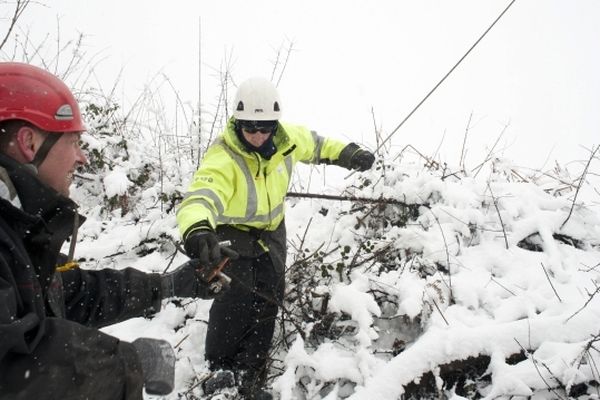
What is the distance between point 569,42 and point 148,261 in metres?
155

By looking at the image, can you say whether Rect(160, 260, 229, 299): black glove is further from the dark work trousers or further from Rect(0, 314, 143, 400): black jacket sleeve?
Rect(0, 314, 143, 400): black jacket sleeve

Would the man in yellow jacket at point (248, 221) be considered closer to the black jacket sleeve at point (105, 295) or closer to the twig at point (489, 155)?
the black jacket sleeve at point (105, 295)

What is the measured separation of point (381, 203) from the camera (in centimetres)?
400

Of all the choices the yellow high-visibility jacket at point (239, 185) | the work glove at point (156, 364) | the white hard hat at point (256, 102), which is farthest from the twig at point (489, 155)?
the work glove at point (156, 364)

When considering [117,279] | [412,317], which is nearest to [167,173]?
[117,279]

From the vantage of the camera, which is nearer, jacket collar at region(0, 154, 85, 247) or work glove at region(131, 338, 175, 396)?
jacket collar at region(0, 154, 85, 247)

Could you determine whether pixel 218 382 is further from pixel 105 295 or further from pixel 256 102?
pixel 256 102

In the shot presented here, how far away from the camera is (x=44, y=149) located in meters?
1.65

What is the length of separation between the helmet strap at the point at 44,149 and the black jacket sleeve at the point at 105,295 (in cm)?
66

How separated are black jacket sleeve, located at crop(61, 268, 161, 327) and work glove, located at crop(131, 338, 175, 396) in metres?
0.56

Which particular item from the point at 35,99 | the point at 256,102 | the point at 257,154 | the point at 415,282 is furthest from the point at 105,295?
the point at 415,282

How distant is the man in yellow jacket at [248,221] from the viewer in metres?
2.88

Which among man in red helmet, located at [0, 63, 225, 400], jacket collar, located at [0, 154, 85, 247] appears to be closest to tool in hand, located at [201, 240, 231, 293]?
man in red helmet, located at [0, 63, 225, 400]

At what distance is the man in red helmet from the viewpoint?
4.16 ft
